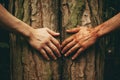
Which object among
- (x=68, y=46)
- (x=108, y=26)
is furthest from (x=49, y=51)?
(x=108, y=26)

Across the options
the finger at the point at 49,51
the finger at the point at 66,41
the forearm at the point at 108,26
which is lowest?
the finger at the point at 49,51

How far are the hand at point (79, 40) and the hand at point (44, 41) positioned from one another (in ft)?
0.34

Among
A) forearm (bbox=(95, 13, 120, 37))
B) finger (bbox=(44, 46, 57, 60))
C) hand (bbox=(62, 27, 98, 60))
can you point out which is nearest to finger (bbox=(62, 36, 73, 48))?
hand (bbox=(62, 27, 98, 60))

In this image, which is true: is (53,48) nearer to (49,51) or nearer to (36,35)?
(49,51)

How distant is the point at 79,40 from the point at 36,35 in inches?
14.5

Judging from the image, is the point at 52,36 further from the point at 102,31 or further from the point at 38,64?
the point at 102,31

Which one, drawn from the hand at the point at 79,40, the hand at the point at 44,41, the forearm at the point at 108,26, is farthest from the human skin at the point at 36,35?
the forearm at the point at 108,26

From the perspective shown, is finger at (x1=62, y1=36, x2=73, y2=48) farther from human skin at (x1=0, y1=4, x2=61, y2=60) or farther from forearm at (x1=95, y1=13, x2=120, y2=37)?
forearm at (x1=95, y1=13, x2=120, y2=37)

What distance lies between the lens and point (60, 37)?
2.67 meters

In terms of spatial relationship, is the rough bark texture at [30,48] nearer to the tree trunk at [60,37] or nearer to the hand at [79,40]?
the tree trunk at [60,37]

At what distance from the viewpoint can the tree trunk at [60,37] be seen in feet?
8.61

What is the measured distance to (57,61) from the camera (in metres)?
2.65

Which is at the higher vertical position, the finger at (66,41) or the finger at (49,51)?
the finger at (66,41)

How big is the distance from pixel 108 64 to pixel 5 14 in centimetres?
189
